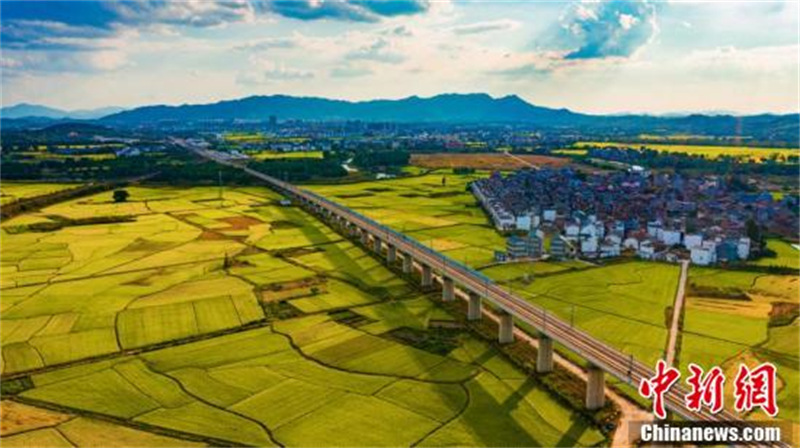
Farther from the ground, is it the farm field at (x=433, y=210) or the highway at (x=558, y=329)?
the highway at (x=558, y=329)

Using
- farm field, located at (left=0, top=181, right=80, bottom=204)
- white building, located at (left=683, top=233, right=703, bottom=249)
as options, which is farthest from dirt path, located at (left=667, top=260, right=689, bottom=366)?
farm field, located at (left=0, top=181, right=80, bottom=204)

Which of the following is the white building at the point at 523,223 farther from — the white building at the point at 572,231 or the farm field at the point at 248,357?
the farm field at the point at 248,357

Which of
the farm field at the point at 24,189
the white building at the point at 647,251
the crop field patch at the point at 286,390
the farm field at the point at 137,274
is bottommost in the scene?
the crop field patch at the point at 286,390

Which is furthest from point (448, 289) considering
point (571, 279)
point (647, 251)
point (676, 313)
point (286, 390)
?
point (647, 251)

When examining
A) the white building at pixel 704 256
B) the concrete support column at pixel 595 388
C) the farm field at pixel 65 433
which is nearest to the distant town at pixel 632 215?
the white building at pixel 704 256

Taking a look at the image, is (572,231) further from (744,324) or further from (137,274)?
(137,274)

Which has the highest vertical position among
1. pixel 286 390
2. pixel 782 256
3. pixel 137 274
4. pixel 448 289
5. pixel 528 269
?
pixel 448 289
